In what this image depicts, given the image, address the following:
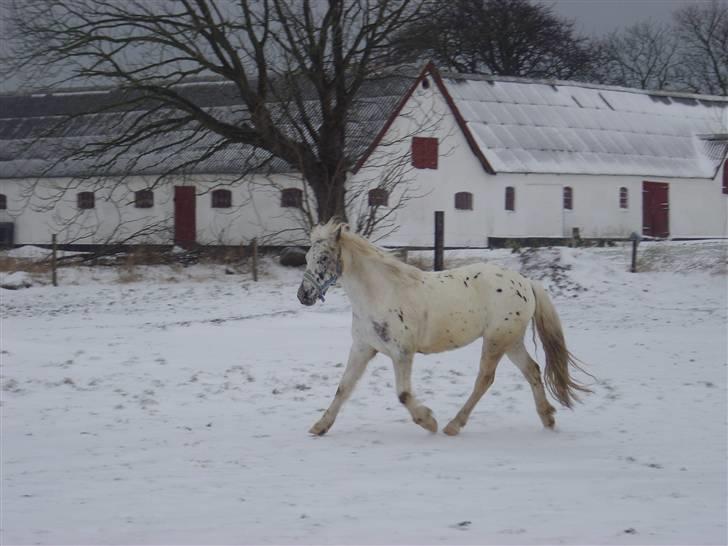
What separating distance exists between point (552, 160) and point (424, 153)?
610 centimetres

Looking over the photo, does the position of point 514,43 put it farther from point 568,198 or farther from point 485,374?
point 485,374

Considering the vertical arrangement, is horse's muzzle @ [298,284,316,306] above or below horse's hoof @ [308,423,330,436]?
above

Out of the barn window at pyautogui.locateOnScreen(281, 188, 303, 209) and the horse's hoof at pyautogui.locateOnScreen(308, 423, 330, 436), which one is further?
the barn window at pyautogui.locateOnScreen(281, 188, 303, 209)

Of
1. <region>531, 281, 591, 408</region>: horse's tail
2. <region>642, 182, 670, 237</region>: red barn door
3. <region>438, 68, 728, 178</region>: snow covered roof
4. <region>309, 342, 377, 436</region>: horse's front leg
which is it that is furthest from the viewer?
<region>642, 182, 670, 237</region>: red barn door

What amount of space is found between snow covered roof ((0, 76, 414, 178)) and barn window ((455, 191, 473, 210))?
4.24 metres

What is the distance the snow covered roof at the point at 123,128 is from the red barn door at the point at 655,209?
12.4 m

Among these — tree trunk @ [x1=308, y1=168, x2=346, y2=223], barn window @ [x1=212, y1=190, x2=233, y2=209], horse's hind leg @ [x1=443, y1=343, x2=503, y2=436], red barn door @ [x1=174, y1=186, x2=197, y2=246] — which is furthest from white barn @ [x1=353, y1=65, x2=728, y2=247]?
horse's hind leg @ [x1=443, y1=343, x2=503, y2=436]

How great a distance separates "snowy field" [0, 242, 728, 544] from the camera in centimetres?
676

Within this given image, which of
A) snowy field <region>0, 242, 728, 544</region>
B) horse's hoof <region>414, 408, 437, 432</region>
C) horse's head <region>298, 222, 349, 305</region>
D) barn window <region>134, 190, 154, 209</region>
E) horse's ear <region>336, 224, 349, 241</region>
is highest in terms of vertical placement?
barn window <region>134, 190, 154, 209</region>

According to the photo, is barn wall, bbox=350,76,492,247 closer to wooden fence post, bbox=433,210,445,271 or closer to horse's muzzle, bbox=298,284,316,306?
wooden fence post, bbox=433,210,445,271

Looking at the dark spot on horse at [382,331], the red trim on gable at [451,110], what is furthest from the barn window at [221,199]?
the dark spot on horse at [382,331]

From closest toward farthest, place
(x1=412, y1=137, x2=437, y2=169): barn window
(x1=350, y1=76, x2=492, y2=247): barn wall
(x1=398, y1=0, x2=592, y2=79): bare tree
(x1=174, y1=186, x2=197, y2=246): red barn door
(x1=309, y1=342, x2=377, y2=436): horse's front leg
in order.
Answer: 1. (x1=309, y1=342, x2=377, y2=436): horse's front leg
2. (x1=350, y1=76, x2=492, y2=247): barn wall
3. (x1=412, y1=137, x2=437, y2=169): barn window
4. (x1=174, y1=186, x2=197, y2=246): red barn door
5. (x1=398, y1=0, x2=592, y2=79): bare tree

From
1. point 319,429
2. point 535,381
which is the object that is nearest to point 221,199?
point 535,381

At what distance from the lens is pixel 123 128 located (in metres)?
40.3
